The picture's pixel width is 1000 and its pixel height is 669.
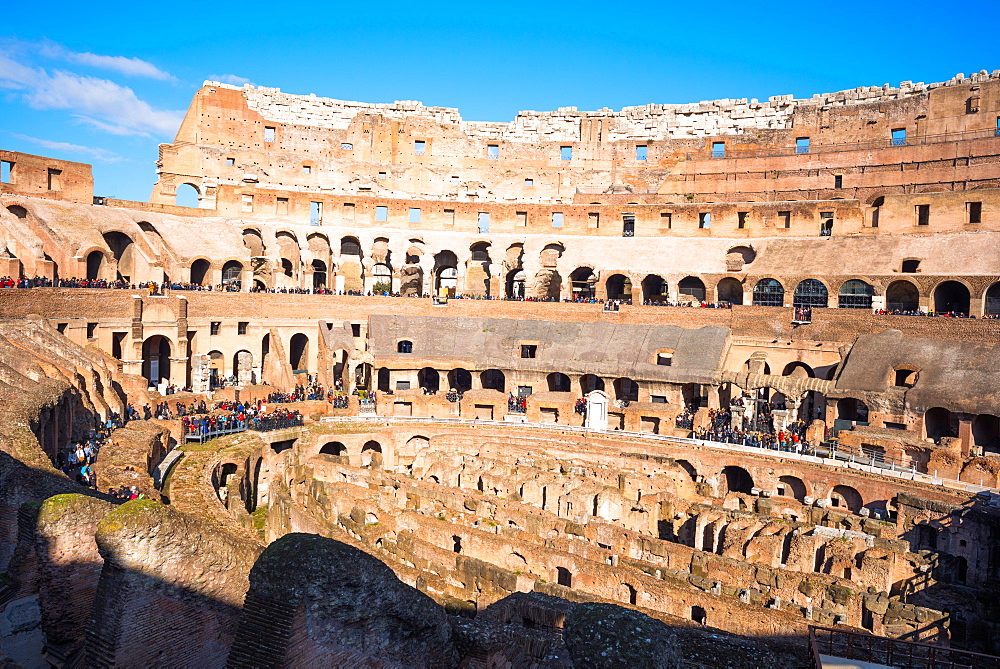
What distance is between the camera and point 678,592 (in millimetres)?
13141

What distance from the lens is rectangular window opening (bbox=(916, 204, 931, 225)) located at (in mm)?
34312

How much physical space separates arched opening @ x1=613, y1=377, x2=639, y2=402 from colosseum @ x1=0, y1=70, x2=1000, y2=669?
10.7 inches

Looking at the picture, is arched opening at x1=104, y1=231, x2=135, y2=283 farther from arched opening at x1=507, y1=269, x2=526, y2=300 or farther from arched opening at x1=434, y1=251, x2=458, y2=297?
arched opening at x1=507, y1=269, x2=526, y2=300

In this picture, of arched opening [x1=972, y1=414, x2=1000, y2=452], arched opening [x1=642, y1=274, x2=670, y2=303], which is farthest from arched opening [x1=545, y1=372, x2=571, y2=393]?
arched opening [x1=972, y1=414, x2=1000, y2=452]

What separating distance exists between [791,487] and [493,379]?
604 inches

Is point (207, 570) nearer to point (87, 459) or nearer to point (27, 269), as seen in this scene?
point (87, 459)

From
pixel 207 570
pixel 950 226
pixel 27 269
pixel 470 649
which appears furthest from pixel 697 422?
pixel 27 269

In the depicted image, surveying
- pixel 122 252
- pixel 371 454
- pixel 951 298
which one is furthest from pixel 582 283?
pixel 122 252

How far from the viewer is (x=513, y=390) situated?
31.0 metres

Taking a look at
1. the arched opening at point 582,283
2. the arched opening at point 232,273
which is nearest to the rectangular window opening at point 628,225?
the arched opening at point 582,283

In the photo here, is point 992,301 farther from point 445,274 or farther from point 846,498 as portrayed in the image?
point 445,274

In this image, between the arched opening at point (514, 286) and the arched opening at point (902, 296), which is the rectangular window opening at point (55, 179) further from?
the arched opening at point (902, 296)

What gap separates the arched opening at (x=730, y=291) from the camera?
3838 cm

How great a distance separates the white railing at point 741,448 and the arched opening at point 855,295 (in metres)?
12.3
